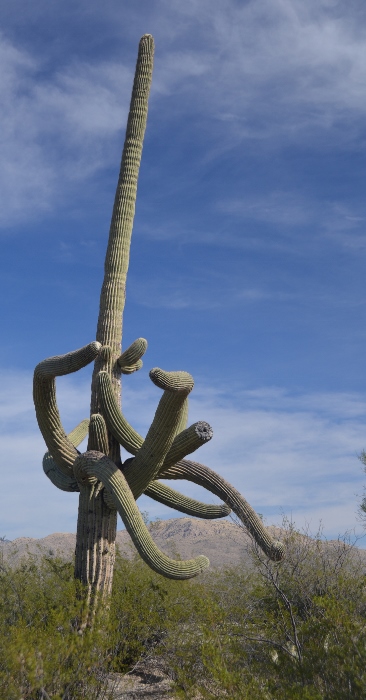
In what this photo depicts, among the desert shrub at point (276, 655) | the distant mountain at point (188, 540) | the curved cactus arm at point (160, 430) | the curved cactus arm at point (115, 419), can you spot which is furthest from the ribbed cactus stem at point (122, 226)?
the distant mountain at point (188, 540)

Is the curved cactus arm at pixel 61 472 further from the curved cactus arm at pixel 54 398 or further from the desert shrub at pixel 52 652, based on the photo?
the desert shrub at pixel 52 652

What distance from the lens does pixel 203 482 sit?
11.9m

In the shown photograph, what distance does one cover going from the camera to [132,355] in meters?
11.7

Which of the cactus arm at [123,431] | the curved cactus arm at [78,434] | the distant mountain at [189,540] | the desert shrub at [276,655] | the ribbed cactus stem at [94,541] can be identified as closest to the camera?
the desert shrub at [276,655]

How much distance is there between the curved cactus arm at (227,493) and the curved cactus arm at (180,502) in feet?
0.91

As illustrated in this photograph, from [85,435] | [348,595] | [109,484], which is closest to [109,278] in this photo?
[85,435]

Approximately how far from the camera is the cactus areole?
991 centimetres

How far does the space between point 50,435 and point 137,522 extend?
2107mm

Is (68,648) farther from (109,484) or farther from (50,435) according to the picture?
(50,435)

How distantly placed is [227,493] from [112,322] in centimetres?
344

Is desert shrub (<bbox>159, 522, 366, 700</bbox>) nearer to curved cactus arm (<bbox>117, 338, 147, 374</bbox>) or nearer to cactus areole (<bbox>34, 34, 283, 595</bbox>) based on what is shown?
cactus areole (<bbox>34, 34, 283, 595</bbox>)

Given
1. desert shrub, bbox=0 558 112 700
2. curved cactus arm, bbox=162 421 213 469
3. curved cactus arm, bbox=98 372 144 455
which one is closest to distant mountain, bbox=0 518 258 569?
desert shrub, bbox=0 558 112 700

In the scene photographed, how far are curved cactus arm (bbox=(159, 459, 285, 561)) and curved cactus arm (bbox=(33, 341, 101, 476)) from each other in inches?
62.8

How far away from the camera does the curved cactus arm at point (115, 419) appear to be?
11.1m
